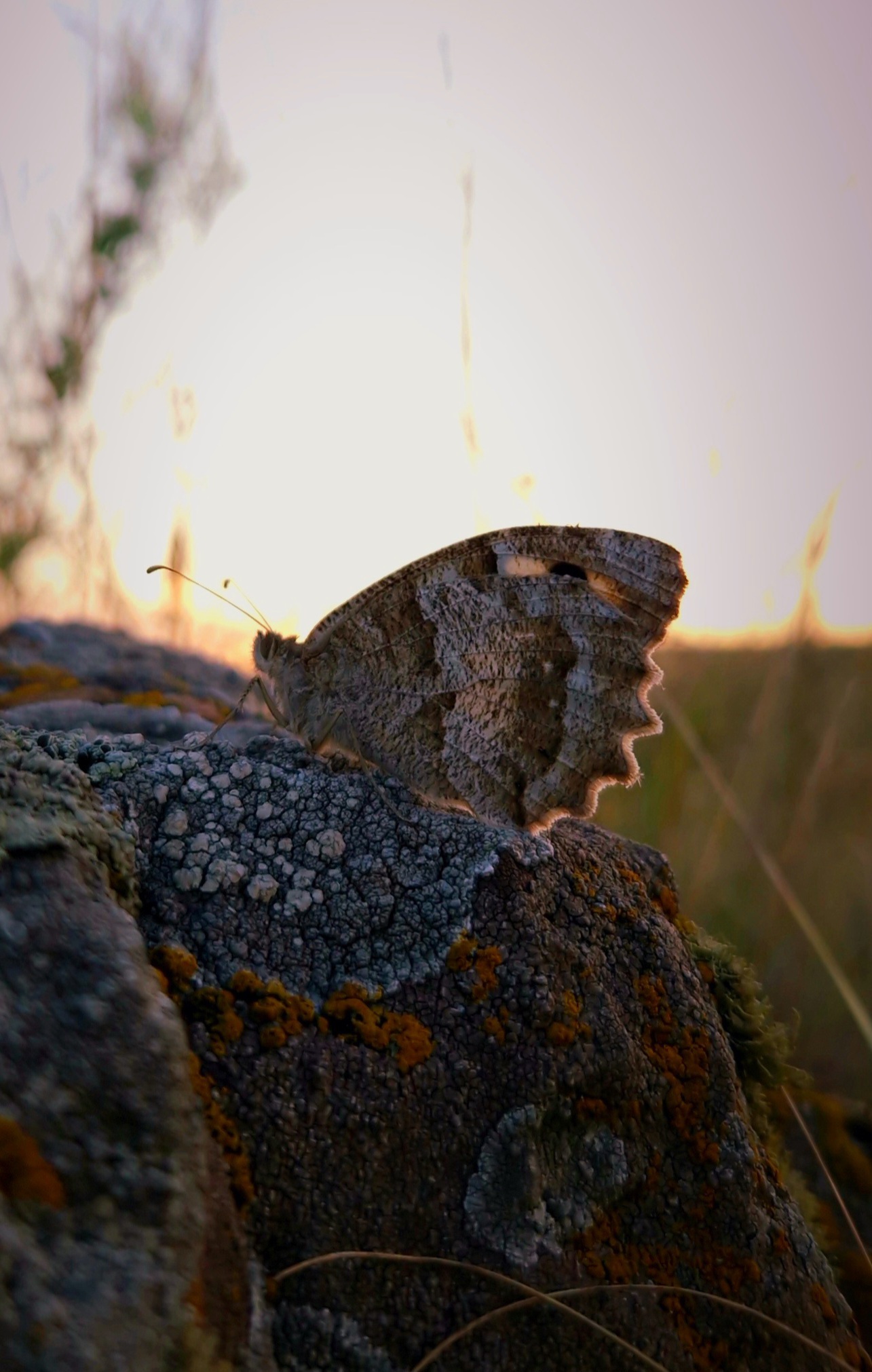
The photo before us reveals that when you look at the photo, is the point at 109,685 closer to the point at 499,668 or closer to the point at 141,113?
the point at 499,668

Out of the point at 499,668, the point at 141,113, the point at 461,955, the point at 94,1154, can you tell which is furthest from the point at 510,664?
the point at 141,113

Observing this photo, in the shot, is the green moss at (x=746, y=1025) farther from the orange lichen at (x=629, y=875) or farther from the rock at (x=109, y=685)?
the rock at (x=109, y=685)

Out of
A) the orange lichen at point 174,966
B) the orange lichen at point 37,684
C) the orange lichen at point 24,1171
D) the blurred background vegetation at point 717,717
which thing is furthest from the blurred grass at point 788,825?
the orange lichen at point 24,1171

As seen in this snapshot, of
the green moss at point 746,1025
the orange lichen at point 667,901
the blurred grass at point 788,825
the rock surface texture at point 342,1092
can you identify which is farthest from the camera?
the blurred grass at point 788,825

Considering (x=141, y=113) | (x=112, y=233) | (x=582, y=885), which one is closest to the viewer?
(x=582, y=885)

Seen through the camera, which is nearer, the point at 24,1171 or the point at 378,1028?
the point at 24,1171

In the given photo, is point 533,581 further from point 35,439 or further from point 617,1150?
point 35,439

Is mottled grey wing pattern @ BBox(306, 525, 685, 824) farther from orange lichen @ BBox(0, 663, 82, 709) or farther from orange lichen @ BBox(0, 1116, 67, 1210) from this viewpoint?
Result: orange lichen @ BBox(0, 1116, 67, 1210)
